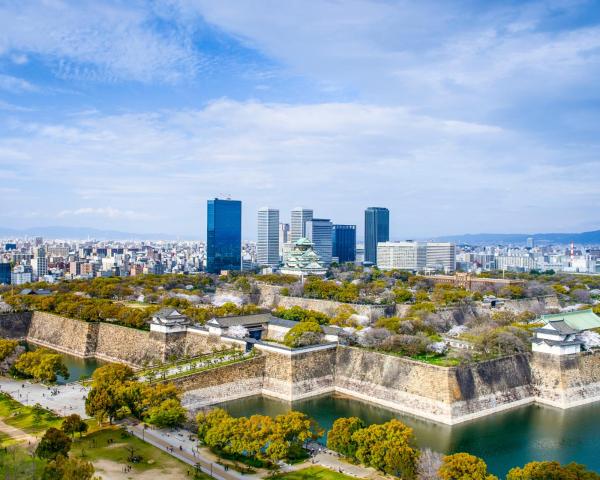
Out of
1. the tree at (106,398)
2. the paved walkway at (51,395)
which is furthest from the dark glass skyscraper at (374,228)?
the tree at (106,398)

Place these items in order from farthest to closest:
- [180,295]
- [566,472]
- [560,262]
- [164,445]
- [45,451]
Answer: [560,262] → [180,295] → [164,445] → [45,451] → [566,472]

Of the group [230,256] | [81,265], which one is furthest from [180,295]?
[81,265]

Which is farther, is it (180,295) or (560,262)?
(560,262)

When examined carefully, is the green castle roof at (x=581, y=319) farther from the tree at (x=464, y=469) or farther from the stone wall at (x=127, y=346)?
the stone wall at (x=127, y=346)

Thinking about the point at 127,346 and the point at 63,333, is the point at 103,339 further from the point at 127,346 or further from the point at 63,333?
the point at 63,333

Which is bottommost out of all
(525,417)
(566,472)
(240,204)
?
(525,417)

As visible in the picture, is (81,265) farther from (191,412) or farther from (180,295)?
(191,412)

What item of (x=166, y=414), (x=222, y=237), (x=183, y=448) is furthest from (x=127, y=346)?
(x=222, y=237)

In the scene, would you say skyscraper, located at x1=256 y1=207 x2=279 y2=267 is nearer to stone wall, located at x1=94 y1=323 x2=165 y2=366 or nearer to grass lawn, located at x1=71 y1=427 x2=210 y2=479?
stone wall, located at x1=94 y1=323 x2=165 y2=366
